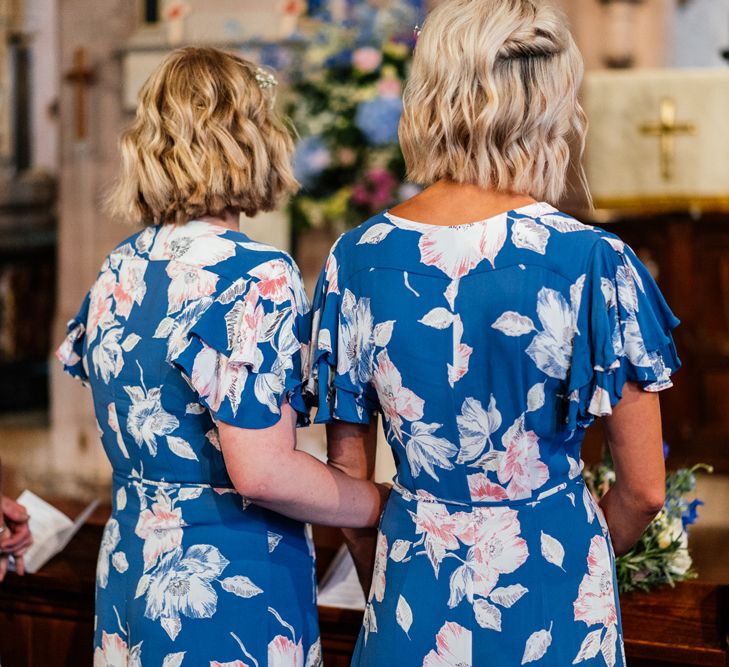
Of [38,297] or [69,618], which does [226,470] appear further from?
[38,297]

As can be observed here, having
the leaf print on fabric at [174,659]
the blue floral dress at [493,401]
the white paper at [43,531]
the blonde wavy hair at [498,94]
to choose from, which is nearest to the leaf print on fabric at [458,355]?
the blue floral dress at [493,401]

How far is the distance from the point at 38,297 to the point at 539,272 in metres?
7.10

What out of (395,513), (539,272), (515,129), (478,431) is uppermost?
(515,129)

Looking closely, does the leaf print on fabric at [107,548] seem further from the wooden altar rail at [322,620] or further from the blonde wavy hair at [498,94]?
the blonde wavy hair at [498,94]

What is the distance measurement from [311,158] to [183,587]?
3.59m

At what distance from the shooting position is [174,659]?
1665mm

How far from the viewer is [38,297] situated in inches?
314

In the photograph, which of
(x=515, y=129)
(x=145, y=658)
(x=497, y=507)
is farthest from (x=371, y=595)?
(x=515, y=129)

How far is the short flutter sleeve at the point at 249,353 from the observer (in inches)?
62.0

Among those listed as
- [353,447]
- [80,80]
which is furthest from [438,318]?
[80,80]

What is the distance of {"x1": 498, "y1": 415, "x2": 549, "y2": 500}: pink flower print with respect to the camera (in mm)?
1457

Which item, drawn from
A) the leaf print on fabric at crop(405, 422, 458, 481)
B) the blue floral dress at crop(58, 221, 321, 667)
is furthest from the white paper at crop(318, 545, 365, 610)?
the leaf print on fabric at crop(405, 422, 458, 481)

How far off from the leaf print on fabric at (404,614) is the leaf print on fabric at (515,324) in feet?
1.40

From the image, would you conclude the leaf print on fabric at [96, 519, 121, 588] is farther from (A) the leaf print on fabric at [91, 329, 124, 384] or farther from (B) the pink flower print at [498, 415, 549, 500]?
(B) the pink flower print at [498, 415, 549, 500]
